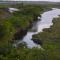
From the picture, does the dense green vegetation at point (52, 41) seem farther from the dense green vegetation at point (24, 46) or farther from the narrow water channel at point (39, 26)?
the narrow water channel at point (39, 26)

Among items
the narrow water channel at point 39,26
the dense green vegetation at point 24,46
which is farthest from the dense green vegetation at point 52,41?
the narrow water channel at point 39,26

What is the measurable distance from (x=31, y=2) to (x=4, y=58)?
42.8 feet

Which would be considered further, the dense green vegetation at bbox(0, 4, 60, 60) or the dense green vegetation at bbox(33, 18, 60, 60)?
the dense green vegetation at bbox(33, 18, 60, 60)

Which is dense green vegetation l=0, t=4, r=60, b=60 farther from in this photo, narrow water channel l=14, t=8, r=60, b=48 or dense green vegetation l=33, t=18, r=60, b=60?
narrow water channel l=14, t=8, r=60, b=48

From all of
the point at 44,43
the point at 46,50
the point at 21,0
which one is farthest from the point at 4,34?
the point at 21,0

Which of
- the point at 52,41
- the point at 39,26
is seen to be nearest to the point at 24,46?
the point at 52,41

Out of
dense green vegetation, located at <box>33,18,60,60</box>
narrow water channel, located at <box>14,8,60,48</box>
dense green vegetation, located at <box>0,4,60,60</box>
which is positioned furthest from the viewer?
narrow water channel, located at <box>14,8,60,48</box>

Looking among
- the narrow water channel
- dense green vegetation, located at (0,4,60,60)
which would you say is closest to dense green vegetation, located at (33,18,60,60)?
dense green vegetation, located at (0,4,60,60)

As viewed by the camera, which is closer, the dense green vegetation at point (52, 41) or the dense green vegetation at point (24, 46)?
the dense green vegetation at point (24, 46)

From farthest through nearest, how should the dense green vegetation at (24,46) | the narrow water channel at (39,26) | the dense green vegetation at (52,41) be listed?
the narrow water channel at (39,26) < the dense green vegetation at (52,41) < the dense green vegetation at (24,46)

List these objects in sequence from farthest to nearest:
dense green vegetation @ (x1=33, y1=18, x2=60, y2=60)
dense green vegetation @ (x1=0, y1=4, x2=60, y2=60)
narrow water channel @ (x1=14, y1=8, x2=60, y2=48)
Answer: narrow water channel @ (x1=14, y1=8, x2=60, y2=48)
dense green vegetation @ (x1=33, y1=18, x2=60, y2=60)
dense green vegetation @ (x1=0, y1=4, x2=60, y2=60)

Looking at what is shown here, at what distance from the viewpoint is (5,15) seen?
45.2 feet

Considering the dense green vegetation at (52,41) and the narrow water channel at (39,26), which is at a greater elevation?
the dense green vegetation at (52,41)

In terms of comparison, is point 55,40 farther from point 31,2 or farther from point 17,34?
point 31,2
